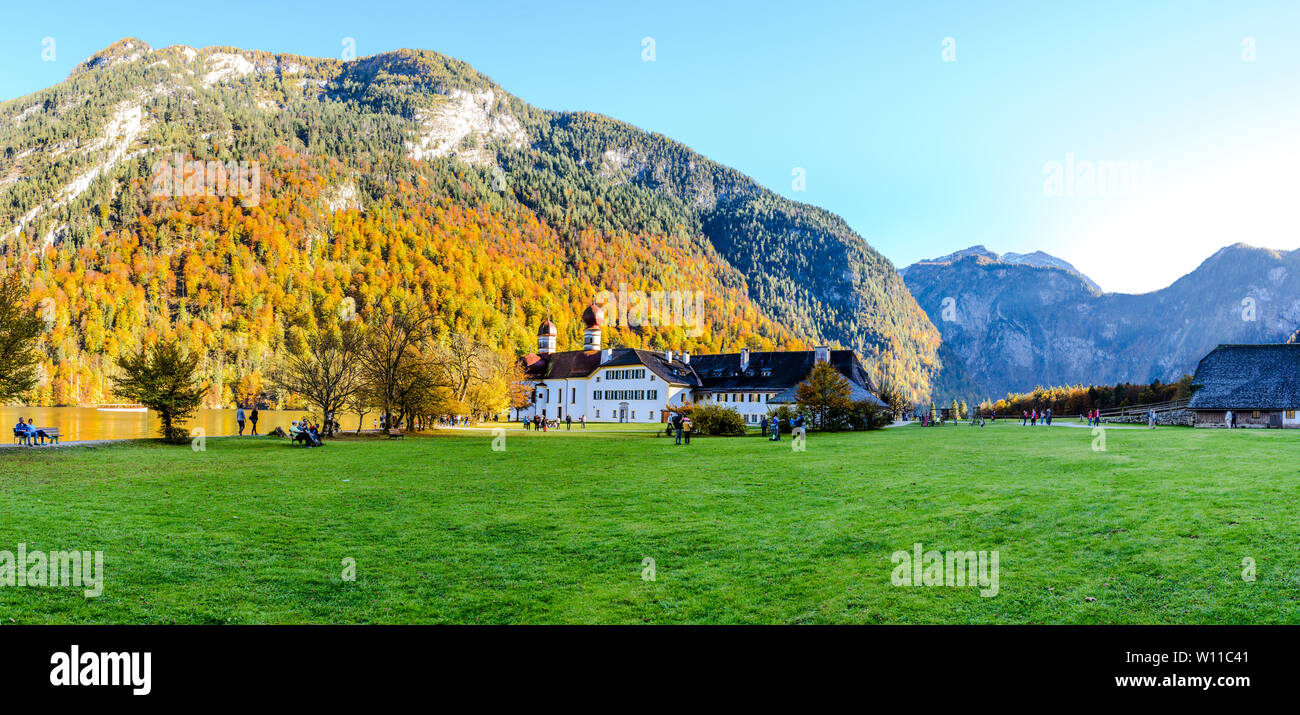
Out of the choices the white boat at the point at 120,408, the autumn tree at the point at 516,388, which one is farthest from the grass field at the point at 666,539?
the white boat at the point at 120,408

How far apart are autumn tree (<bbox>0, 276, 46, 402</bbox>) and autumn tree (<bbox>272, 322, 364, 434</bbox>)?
14670 mm

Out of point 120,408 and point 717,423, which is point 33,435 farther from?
point 120,408

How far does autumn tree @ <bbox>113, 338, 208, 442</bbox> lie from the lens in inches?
1447

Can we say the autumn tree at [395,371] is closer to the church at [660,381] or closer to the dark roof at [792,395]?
the church at [660,381]

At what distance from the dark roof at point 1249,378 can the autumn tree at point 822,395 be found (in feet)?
107

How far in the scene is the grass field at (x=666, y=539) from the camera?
878 centimetres

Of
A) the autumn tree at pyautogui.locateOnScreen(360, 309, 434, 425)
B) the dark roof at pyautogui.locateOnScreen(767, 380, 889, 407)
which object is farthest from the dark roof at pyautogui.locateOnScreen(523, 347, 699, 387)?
the autumn tree at pyautogui.locateOnScreen(360, 309, 434, 425)

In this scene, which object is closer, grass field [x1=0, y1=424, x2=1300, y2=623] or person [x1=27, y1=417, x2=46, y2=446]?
grass field [x1=0, y1=424, x2=1300, y2=623]

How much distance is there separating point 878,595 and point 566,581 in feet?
14.3

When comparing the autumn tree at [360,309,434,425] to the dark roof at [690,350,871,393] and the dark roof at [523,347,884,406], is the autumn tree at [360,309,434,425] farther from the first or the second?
the dark roof at [690,350,871,393]

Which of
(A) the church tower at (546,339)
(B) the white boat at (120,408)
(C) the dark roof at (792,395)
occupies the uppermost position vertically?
(A) the church tower at (546,339)

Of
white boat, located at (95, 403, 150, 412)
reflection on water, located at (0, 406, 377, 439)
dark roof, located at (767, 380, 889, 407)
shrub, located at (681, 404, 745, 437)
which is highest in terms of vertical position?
dark roof, located at (767, 380, 889, 407)

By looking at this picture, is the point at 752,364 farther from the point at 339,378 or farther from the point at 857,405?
the point at 339,378

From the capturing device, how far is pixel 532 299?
19538 cm
